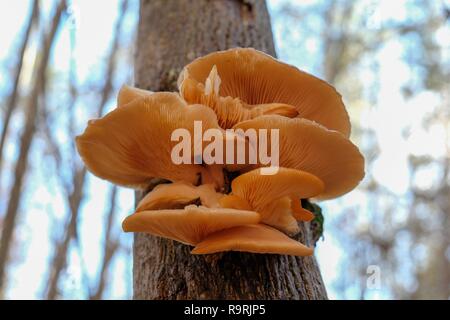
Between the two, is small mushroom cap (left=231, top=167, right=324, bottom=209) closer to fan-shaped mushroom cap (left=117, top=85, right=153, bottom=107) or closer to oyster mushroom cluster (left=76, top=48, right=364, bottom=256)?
oyster mushroom cluster (left=76, top=48, right=364, bottom=256)

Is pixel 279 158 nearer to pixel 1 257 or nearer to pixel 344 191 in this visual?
pixel 344 191

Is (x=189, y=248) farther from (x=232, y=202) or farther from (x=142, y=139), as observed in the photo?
(x=142, y=139)

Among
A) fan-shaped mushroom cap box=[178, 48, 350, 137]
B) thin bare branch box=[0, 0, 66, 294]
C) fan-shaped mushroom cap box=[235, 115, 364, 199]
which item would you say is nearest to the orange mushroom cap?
fan-shaped mushroom cap box=[235, 115, 364, 199]

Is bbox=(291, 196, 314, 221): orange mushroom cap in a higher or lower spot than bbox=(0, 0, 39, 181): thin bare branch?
lower

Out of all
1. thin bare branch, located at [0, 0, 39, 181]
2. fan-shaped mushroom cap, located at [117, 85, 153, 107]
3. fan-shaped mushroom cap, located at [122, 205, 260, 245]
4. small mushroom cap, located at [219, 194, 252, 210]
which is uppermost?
thin bare branch, located at [0, 0, 39, 181]

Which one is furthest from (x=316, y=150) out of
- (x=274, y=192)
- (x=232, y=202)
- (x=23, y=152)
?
(x=23, y=152)

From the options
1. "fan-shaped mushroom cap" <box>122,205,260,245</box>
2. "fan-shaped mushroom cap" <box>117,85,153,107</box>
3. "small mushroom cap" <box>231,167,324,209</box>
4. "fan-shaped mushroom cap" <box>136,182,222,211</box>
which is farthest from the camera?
"fan-shaped mushroom cap" <box>117,85,153,107</box>

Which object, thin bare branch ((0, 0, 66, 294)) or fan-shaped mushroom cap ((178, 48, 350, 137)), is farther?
thin bare branch ((0, 0, 66, 294))
